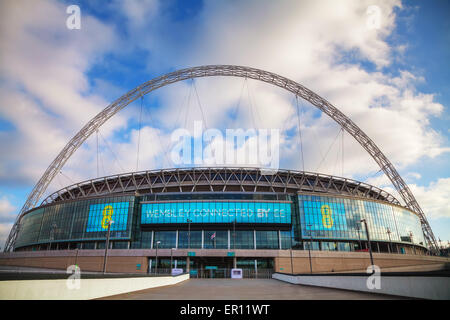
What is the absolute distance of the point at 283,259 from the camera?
2200 inches

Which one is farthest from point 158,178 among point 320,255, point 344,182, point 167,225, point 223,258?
point 344,182

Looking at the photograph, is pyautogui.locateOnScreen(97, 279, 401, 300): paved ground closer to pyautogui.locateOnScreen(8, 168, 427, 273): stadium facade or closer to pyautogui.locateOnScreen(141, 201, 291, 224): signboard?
pyautogui.locateOnScreen(8, 168, 427, 273): stadium facade

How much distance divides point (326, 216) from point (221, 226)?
89.0ft

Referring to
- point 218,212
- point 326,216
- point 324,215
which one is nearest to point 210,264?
point 218,212

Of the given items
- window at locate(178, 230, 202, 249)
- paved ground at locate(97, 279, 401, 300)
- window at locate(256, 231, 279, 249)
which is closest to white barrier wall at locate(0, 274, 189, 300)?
paved ground at locate(97, 279, 401, 300)

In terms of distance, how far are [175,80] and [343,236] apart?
60.3m

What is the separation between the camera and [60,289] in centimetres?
892

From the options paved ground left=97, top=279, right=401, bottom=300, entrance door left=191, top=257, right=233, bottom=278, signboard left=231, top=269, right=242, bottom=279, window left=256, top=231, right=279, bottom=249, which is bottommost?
signboard left=231, top=269, right=242, bottom=279

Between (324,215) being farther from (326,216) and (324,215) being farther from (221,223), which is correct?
(221,223)

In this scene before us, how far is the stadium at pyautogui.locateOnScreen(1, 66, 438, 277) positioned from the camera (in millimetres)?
57469

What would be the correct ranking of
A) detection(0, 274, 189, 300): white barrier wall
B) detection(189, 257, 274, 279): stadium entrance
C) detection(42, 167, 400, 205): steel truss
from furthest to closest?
detection(42, 167, 400, 205): steel truss
detection(189, 257, 274, 279): stadium entrance
detection(0, 274, 189, 300): white barrier wall

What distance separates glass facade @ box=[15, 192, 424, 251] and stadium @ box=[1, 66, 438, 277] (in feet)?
0.82
